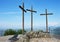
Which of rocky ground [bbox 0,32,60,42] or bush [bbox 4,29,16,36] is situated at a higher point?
bush [bbox 4,29,16,36]

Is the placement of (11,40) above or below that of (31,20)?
below

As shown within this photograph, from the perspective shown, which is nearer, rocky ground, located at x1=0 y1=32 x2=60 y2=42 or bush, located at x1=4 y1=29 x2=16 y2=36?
rocky ground, located at x1=0 y1=32 x2=60 y2=42

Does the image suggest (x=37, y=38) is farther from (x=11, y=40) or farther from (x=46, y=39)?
(x=11, y=40)

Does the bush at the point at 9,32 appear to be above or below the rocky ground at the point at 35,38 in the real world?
above

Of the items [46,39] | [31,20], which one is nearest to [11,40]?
[46,39]

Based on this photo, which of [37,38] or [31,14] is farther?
[31,14]

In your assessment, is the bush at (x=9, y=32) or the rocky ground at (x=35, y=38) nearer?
the rocky ground at (x=35, y=38)

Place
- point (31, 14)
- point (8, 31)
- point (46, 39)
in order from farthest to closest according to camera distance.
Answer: point (31, 14) < point (8, 31) < point (46, 39)

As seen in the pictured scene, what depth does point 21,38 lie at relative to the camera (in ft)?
38.3

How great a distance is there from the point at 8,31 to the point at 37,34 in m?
4.73

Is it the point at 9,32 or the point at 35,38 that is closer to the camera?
the point at 35,38

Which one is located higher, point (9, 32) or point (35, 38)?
point (9, 32)

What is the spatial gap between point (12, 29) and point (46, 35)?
16.2ft

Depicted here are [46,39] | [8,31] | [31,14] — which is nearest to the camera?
[46,39]
